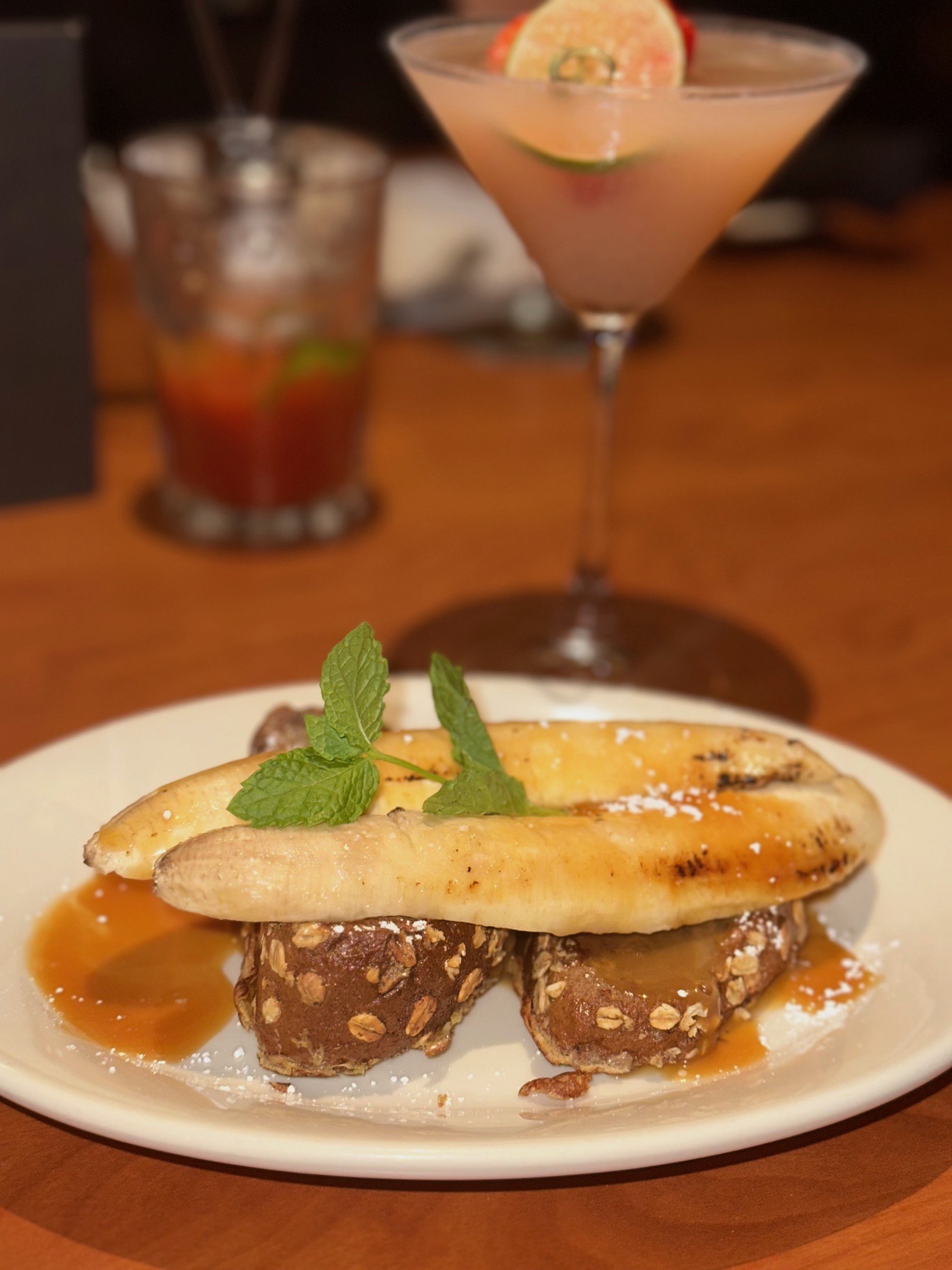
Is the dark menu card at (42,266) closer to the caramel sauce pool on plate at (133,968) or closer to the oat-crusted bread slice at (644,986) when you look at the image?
the caramel sauce pool on plate at (133,968)

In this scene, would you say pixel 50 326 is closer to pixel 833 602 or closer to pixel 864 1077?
pixel 833 602

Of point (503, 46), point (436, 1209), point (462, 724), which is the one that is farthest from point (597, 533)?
point (436, 1209)

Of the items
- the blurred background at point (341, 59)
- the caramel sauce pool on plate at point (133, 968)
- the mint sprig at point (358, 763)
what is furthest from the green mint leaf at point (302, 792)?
the blurred background at point (341, 59)

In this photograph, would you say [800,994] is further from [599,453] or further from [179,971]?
[599,453]

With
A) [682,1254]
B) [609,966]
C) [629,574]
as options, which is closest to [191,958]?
[609,966]

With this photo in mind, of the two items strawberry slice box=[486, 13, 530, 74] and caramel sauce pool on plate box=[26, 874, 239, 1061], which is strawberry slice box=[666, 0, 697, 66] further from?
caramel sauce pool on plate box=[26, 874, 239, 1061]

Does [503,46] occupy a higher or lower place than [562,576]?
higher
